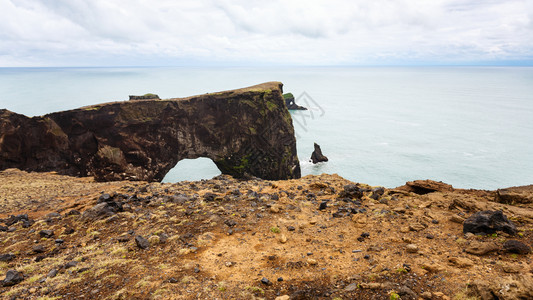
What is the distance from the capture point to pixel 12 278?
9.45 meters

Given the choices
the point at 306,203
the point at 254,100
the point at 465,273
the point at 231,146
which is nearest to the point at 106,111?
the point at 231,146

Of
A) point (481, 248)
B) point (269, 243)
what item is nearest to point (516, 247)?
point (481, 248)

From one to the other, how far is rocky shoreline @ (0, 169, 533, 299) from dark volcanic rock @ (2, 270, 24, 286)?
42 millimetres

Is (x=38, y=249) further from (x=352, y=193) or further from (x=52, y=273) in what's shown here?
(x=352, y=193)

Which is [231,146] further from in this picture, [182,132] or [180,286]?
[180,286]

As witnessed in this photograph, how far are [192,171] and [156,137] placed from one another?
25730mm

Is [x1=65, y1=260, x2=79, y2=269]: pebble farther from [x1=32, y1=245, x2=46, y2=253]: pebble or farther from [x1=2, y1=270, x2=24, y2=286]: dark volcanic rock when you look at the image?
[x1=32, y1=245, x2=46, y2=253]: pebble

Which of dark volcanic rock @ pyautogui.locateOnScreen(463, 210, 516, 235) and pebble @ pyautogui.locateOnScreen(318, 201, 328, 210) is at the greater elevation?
dark volcanic rock @ pyautogui.locateOnScreen(463, 210, 516, 235)

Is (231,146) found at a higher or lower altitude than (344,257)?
Answer: lower

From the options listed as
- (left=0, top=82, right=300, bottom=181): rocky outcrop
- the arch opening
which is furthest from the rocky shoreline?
the arch opening

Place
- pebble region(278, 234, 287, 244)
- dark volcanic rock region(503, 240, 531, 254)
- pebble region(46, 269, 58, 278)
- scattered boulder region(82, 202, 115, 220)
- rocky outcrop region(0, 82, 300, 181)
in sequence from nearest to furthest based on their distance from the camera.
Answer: dark volcanic rock region(503, 240, 531, 254), pebble region(46, 269, 58, 278), pebble region(278, 234, 287, 244), scattered boulder region(82, 202, 115, 220), rocky outcrop region(0, 82, 300, 181)

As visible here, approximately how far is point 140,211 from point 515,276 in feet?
53.6

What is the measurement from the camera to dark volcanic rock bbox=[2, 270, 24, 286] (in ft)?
30.8

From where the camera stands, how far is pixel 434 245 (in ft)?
33.7
